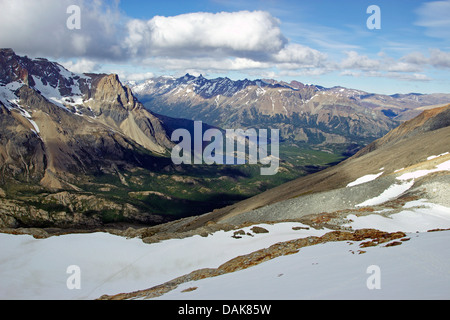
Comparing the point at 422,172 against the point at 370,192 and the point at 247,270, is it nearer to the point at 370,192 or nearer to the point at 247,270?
the point at 370,192

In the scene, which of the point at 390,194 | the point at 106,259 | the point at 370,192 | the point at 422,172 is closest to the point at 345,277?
the point at 106,259

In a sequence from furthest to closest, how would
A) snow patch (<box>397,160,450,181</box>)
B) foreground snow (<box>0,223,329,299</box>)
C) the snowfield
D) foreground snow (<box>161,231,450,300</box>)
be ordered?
1. snow patch (<box>397,160,450,181</box>)
2. foreground snow (<box>0,223,329,299</box>)
3. the snowfield
4. foreground snow (<box>161,231,450,300</box>)

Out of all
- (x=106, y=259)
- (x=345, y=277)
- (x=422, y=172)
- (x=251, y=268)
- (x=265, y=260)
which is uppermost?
(x=422, y=172)

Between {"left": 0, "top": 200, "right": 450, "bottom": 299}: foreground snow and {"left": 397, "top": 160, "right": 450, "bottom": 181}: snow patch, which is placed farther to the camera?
{"left": 397, "top": 160, "right": 450, "bottom": 181}: snow patch

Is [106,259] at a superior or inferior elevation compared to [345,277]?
inferior

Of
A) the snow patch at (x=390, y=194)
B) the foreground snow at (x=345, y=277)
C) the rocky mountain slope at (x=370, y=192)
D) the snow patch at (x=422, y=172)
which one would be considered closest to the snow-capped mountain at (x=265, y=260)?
the foreground snow at (x=345, y=277)

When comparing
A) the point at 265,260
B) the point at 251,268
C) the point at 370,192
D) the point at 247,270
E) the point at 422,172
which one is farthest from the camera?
the point at 422,172

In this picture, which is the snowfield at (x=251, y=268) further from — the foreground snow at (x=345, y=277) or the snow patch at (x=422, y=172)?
the snow patch at (x=422, y=172)

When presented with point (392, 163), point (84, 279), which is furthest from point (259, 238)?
point (392, 163)

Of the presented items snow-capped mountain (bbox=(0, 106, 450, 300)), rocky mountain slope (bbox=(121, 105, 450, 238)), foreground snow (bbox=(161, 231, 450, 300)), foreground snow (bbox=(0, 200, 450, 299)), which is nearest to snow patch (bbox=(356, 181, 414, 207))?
rocky mountain slope (bbox=(121, 105, 450, 238))

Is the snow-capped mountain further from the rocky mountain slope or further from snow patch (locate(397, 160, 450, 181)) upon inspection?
snow patch (locate(397, 160, 450, 181))
